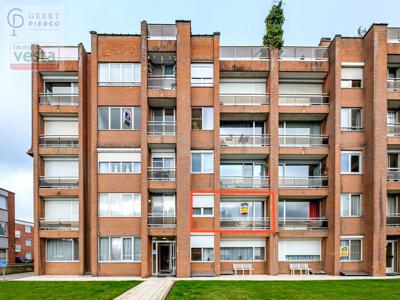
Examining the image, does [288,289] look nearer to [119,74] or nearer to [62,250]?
[62,250]

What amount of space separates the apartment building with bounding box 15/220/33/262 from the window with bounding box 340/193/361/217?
47.4 m

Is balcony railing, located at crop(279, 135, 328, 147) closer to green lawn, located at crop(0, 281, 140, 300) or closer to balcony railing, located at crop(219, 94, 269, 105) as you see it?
balcony railing, located at crop(219, 94, 269, 105)

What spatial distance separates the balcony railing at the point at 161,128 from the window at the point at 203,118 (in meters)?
1.42

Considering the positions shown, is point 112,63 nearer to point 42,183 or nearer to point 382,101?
point 42,183

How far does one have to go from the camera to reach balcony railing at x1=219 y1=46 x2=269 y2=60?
827 inches

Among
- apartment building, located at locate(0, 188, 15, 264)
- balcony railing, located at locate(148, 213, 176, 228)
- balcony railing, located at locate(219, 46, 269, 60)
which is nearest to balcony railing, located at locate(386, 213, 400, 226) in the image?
balcony railing, located at locate(219, 46, 269, 60)

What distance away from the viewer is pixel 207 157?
2019 centimetres

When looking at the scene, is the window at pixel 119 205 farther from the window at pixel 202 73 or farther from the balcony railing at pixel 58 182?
the window at pixel 202 73

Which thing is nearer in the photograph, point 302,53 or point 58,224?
point 58,224

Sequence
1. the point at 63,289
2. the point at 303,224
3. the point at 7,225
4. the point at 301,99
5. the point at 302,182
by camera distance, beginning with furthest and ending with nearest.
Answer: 1. the point at 7,225
2. the point at 301,99
3. the point at 302,182
4. the point at 303,224
5. the point at 63,289

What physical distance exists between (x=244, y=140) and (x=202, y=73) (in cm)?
523

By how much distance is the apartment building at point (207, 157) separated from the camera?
19578 mm

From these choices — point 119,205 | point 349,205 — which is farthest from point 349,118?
point 119,205

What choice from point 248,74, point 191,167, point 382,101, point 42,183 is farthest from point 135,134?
point 382,101
